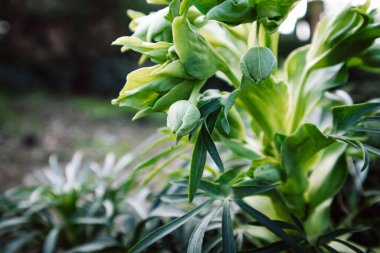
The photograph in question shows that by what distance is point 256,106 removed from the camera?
58cm

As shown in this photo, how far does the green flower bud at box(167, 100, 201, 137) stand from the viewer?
404 millimetres

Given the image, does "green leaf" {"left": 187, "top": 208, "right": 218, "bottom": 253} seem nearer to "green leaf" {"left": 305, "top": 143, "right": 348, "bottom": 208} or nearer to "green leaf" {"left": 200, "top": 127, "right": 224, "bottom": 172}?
"green leaf" {"left": 200, "top": 127, "right": 224, "bottom": 172}

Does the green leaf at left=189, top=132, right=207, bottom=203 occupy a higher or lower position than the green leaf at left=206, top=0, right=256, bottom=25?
lower

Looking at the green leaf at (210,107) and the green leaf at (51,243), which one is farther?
the green leaf at (51,243)

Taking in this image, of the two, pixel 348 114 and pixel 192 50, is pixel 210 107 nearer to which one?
pixel 192 50

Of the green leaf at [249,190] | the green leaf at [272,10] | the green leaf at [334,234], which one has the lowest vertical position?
the green leaf at [334,234]

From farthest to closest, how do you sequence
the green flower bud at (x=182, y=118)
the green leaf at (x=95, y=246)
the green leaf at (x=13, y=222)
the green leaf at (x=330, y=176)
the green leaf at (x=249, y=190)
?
the green leaf at (x=13, y=222)
the green leaf at (x=95, y=246)
the green leaf at (x=330, y=176)
the green leaf at (x=249, y=190)
the green flower bud at (x=182, y=118)

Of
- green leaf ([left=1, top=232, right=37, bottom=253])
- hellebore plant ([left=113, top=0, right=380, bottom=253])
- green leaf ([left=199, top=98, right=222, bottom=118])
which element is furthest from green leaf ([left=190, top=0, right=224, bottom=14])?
green leaf ([left=1, top=232, right=37, bottom=253])

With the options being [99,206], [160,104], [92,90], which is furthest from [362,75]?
[92,90]

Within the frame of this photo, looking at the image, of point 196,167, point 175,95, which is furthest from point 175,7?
point 196,167

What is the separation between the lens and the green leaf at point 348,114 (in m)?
0.52

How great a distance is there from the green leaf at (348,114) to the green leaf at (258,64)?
18 centimetres

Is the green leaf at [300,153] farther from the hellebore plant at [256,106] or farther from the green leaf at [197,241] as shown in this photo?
the green leaf at [197,241]

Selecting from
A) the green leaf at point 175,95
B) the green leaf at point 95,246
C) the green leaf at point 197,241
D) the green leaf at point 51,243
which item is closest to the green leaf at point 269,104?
the green leaf at point 175,95
